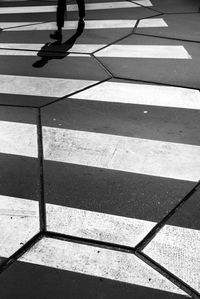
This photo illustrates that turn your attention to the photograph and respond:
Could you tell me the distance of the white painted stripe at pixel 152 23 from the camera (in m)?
7.83

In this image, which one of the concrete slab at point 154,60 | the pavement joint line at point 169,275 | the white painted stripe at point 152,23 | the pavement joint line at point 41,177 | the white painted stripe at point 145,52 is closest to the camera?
the pavement joint line at point 169,275

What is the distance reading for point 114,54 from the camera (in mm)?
6480

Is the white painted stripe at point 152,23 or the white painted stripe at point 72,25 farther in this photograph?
the white painted stripe at point 72,25

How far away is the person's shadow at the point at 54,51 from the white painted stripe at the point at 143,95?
1518 millimetres

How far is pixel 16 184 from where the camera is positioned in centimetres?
358

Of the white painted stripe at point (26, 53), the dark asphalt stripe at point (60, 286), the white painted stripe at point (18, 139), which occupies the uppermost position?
the white painted stripe at point (26, 53)

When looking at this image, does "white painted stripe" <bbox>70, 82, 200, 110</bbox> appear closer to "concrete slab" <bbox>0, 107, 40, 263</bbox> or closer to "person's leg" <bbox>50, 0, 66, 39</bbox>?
"concrete slab" <bbox>0, 107, 40, 263</bbox>

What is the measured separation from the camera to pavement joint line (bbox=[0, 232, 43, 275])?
9.01 ft

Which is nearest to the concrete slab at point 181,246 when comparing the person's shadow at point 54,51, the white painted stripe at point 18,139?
the white painted stripe at point 18,139

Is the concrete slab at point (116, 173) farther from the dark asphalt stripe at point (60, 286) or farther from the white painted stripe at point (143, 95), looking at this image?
the dark asphalt stripe at point (60, 286)

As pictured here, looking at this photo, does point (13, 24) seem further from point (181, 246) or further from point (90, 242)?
point (181, 246)

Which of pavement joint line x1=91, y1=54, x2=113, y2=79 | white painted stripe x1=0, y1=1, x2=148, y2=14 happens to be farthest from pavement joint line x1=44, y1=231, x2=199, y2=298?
white painted stripe x1=0, y1=1, x2=148, y2=14

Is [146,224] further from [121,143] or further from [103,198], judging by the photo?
[121,143]

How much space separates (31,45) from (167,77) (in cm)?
303
